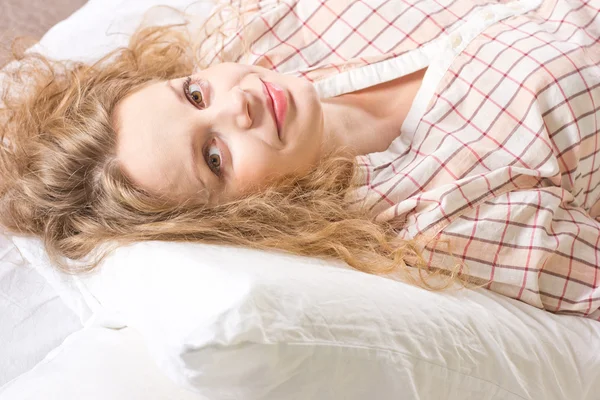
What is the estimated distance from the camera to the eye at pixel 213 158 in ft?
3.73

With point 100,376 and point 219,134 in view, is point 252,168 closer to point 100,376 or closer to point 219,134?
point 219,134

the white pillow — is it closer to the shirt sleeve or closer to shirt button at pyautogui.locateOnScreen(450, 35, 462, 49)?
the shirt sleeve

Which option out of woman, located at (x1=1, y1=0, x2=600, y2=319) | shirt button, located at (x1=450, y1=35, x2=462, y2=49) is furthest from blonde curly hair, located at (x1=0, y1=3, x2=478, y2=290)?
shirt button, located at (x1=450, y1=35, x2=462, y2=49)

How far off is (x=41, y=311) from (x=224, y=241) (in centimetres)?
37

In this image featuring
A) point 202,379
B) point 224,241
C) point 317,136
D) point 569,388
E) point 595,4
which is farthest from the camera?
point 595,4

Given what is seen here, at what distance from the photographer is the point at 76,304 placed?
3.72ft

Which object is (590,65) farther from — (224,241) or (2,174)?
(2,174)

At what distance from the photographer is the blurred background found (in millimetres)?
1681

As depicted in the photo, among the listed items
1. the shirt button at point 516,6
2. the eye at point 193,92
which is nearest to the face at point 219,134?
the eye at point 193,92

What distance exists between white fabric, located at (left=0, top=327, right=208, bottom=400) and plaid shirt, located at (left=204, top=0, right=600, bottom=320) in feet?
1.53

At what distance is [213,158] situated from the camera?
1145mm

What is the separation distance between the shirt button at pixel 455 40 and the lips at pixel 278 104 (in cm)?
37

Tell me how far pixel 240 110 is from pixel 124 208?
0.84 feet

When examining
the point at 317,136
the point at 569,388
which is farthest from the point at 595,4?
the point at 569,388
